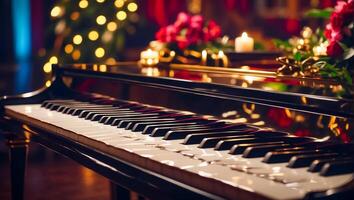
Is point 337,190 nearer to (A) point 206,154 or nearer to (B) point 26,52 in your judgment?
(A) point 206,154

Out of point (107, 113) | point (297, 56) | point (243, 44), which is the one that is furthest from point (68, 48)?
point (297, 56)

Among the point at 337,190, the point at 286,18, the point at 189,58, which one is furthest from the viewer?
the point at 286,18

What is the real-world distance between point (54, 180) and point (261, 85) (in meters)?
3.10

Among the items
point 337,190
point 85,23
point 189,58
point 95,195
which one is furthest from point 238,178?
point 85,23

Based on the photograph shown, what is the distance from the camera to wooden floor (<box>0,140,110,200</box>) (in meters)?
4.41

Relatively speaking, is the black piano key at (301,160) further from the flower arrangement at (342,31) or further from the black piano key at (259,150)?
the flower arrangement at (342,31)

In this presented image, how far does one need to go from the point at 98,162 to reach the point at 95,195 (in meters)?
2.43

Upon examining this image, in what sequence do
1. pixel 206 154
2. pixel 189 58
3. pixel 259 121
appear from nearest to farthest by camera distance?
pixel 206 154
pixel 259 121
pixel 189 58

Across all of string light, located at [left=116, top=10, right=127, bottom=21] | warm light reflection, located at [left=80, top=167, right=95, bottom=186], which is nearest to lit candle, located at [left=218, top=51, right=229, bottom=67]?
warm light reflection, located at [left=80, top=167, right=95, bottom=186]

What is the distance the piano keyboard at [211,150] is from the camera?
1382 mm

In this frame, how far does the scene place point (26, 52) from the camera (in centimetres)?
669

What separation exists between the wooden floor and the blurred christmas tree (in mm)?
1035

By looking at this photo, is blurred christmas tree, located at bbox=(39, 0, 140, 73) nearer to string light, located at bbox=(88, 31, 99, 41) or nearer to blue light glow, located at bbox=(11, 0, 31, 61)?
string light, located at bbox=(88, 31, 99, 41)

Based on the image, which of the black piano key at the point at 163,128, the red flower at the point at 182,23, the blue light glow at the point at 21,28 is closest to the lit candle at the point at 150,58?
the red flower at the point at 182,23
